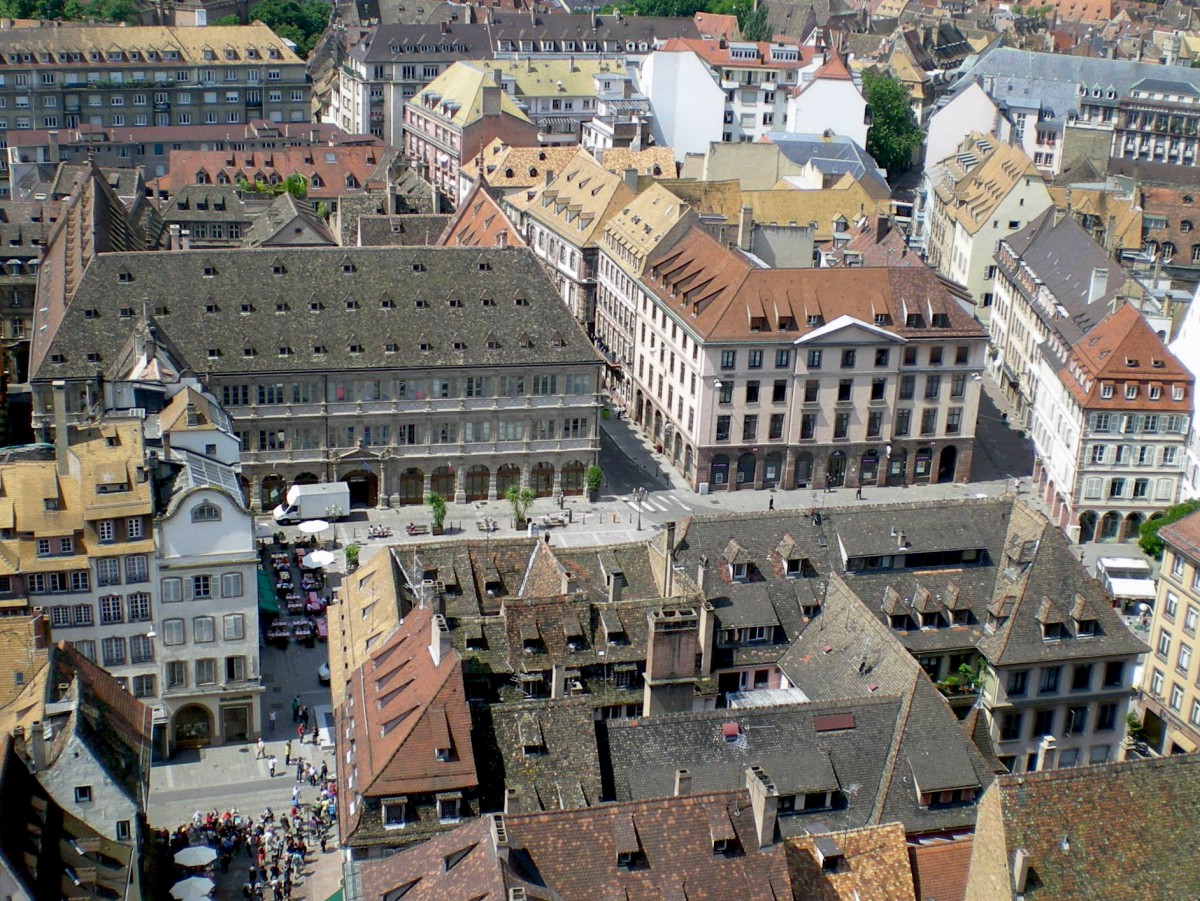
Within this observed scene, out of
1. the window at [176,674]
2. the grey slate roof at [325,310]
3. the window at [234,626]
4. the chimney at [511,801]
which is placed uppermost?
the grey slate roof at [325,310]

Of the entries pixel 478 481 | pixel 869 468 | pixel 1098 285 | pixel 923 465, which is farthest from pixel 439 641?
pixel 1098 285

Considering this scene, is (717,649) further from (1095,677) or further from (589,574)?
(1095,677)

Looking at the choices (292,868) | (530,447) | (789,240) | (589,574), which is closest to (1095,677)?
(589,574)

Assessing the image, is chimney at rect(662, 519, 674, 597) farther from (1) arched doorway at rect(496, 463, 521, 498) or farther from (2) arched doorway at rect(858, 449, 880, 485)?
(2) arched doorway at rect(858, 449, 880, 485)

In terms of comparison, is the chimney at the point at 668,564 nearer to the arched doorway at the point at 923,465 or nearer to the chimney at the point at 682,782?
the chimney at the point at 682,782

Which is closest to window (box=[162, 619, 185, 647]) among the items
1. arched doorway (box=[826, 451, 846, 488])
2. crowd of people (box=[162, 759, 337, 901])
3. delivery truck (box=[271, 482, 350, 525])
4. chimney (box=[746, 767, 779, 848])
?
crowd of people (box=[162, 759, 337, 901])

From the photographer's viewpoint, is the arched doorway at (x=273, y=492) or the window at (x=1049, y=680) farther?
the arched doorway at (x=273, y=492)

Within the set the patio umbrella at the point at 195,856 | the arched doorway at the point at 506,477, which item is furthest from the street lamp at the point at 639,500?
the patio umbrella at the point at 195,856
